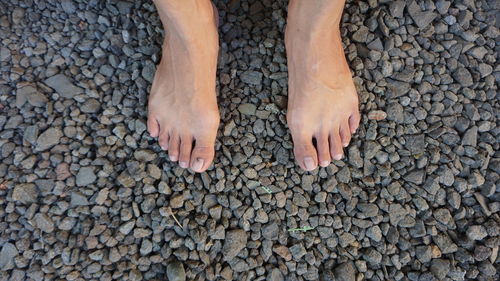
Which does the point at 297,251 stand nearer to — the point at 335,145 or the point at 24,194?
the point at 335,145

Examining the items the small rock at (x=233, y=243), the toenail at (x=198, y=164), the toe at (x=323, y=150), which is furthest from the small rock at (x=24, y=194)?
the toe at (x=323, y=150)

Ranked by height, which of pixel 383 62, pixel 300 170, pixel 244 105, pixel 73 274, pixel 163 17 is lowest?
pixel 73 274

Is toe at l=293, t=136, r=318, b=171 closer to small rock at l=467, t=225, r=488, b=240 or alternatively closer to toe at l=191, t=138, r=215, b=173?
toe at l=191, t=138, r=215, b=173

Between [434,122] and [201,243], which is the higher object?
[434,122]

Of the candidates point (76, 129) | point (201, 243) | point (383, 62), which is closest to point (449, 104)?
point (383, 62)

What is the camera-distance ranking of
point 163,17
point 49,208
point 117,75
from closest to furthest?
point 163,17 → point 49,208 → point 117,75

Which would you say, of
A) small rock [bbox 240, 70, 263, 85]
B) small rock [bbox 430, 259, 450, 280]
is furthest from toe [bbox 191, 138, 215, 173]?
small rock [bbox 430, 259, 450, 280]

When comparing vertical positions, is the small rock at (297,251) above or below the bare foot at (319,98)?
below

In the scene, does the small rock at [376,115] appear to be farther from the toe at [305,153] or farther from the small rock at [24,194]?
the small rock at [24,194]

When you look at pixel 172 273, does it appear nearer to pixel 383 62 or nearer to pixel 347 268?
pixel 347 268
